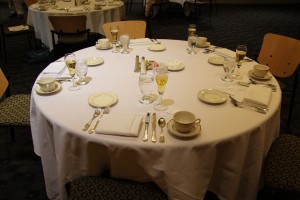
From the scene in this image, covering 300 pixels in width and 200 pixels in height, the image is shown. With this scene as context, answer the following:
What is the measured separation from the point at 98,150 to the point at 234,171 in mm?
642

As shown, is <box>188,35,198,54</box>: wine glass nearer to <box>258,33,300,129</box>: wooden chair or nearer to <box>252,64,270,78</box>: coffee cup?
<box>252,64,270,78</box>: coffee cup

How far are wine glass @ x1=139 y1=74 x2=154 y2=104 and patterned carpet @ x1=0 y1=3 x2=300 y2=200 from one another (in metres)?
0.70

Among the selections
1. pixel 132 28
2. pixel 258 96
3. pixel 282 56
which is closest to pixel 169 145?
pixel 258 96

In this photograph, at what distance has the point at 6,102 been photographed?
2049 mm

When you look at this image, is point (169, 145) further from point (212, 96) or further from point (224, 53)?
point (224, 53)

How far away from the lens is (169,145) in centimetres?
113

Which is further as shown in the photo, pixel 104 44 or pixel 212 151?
pixel 104 44

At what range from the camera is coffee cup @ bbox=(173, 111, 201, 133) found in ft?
3.79

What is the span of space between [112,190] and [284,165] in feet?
3.07

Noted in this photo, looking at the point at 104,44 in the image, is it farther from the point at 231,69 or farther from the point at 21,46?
the point at 21,46

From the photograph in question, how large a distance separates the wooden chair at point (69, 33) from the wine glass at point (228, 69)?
7.21ft

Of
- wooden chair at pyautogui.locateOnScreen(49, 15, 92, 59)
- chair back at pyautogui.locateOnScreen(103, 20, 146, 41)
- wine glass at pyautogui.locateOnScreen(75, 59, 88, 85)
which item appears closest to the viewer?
wine glass at pyautogui.locateOnScreen(75, 59, 88, 85)

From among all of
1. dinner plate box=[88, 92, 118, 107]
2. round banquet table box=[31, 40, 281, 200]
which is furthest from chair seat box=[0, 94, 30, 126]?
dinner plate box=[88, 92, 118, 107]

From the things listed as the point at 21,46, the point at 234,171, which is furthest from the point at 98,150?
the point at 21,46
